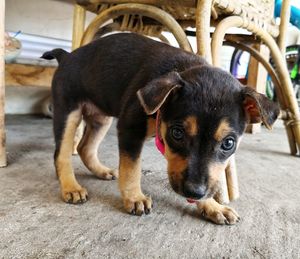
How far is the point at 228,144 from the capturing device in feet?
4.21

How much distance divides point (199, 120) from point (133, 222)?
47cm

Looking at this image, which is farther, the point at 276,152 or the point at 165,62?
the point at 276,152

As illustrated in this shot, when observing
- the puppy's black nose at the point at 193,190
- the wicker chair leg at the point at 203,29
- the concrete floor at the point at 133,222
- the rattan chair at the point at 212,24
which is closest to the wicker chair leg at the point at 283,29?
the rattan chair at the point at 212,24

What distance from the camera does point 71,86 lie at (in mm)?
1766

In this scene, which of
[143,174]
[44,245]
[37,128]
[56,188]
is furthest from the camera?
[37,128]

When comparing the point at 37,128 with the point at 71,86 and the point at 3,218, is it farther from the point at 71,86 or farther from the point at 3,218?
the point at 3,218

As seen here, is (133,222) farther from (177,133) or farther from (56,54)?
(56,54)

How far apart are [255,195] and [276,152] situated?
1189 mm

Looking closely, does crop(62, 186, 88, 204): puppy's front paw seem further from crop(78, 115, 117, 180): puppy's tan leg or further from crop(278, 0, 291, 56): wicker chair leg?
crop(278, 0, 291, 56): wicker chair leg

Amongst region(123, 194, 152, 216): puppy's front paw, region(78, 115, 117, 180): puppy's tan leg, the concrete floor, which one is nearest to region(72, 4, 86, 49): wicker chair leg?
region(78, 115, 117, 180): puppy's tan leg

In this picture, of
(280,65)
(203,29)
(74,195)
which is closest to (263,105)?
(203,29)

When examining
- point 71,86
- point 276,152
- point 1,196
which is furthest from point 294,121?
point 1,196

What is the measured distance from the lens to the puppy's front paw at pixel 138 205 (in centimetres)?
147

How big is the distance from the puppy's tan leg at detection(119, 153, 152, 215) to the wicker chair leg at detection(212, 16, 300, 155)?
27.7 inches
